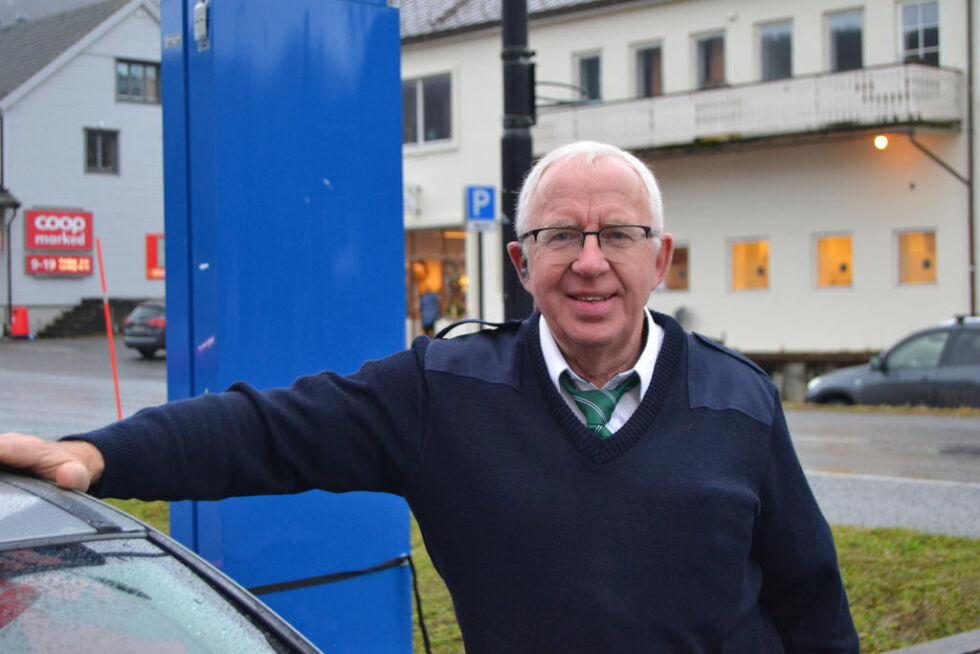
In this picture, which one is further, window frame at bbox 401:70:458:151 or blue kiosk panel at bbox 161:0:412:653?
window frame at bbox 401:70:458:151

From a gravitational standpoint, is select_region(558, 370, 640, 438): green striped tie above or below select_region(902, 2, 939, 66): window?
below

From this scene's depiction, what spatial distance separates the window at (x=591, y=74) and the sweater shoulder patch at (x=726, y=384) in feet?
91.6

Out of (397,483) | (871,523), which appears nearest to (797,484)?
(397,483)

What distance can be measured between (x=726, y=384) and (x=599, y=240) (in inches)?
15.6

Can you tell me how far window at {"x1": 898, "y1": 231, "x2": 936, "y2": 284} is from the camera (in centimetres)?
2489

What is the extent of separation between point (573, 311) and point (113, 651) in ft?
3.78

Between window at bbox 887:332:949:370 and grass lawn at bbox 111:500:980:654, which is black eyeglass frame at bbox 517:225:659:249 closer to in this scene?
grass lawn at bbox 111:500:980:654

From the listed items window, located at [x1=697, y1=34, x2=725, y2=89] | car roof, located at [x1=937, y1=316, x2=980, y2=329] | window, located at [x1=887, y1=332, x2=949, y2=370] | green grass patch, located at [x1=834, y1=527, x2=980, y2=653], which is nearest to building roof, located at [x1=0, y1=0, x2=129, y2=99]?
green grass patch, located at [x1=834, y1=527, x2=980, y2=653]

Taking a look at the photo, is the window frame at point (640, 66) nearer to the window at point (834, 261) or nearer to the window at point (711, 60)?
the window at point (711, 60)

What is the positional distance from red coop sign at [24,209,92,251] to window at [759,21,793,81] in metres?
14.5

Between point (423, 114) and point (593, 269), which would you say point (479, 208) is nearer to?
point (593, 269)

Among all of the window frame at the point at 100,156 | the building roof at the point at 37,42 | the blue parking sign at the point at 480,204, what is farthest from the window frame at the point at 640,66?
the blue parking sign at the point at 480,204

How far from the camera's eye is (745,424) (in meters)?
2.58

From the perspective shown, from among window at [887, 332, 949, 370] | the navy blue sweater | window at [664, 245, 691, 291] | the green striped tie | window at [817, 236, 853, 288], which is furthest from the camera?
window at [664, 245, 691, 291]
